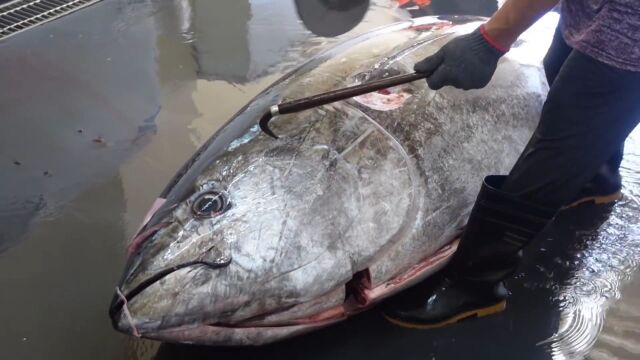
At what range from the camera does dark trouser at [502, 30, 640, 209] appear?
1812 mm

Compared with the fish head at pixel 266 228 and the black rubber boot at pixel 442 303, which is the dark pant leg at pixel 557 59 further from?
the fish head at pixel 266 228

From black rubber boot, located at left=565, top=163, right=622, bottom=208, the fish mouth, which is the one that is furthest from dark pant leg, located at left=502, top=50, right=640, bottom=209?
black rubber boot, located at left=565, top=163, right=622, bottom=208

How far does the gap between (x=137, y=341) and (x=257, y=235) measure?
671 mm

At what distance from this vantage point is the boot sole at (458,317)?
2.21m

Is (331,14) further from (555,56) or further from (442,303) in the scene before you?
(442,303)

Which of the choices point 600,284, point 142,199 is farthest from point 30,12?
point 600,284

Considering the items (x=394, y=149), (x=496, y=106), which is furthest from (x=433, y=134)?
(x=496, y=106)

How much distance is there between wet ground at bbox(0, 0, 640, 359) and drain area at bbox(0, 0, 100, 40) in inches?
3.6

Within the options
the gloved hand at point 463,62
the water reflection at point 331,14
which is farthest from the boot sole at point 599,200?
the water reflection at point 331,14

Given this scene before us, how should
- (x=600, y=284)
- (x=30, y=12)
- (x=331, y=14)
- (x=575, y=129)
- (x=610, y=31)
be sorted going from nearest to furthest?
(x=610, y=31) → (x=575, y=129) → (x=600, y=284) → (x=30, y=12) → (x=331, y=14)

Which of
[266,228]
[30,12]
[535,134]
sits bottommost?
[30,12]

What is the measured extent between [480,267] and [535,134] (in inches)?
19.2

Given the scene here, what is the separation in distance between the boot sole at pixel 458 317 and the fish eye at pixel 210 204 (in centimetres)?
78

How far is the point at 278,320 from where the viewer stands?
187 centimetres
